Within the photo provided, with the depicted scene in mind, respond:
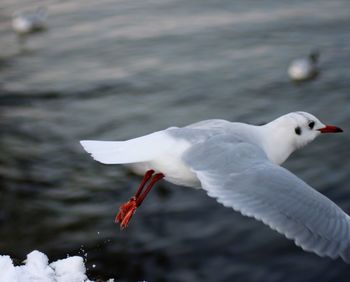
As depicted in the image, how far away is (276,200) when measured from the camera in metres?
4.21

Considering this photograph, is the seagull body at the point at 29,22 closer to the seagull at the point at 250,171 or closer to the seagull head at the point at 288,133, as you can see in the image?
the seagull at the point at 250,171

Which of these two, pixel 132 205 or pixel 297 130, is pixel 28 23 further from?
pixel 297 130

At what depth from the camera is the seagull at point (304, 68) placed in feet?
24.3

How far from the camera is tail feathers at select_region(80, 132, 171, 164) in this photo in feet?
15.2

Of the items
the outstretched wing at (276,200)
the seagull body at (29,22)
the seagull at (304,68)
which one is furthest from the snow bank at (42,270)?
the seagull body at (29,22)

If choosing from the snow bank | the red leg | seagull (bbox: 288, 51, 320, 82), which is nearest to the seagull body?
seagull (bbox: 288, 51, 320, 82)

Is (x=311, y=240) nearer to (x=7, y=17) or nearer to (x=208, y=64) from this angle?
(x=208, y=64)

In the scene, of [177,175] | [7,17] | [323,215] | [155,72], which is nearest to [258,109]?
[155,72]

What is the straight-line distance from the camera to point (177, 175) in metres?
4.77

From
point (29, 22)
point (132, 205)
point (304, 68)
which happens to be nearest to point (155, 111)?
point (304, 68)

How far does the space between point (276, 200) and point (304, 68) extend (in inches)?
132

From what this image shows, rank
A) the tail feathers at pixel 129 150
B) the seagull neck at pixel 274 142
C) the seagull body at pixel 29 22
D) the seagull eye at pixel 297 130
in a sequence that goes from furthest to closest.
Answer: the seagull body at pixel 29 22 < the seagull eye at pixel 297 130 < the seagull neck at pixel 274 142 < the tail feathers at pixel 129 150

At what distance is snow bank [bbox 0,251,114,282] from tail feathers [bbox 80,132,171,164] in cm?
62

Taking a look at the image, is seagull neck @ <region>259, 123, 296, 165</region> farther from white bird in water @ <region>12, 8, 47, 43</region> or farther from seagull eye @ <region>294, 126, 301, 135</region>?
white bird in water @ <region>12, 8, 47, 43</region>
